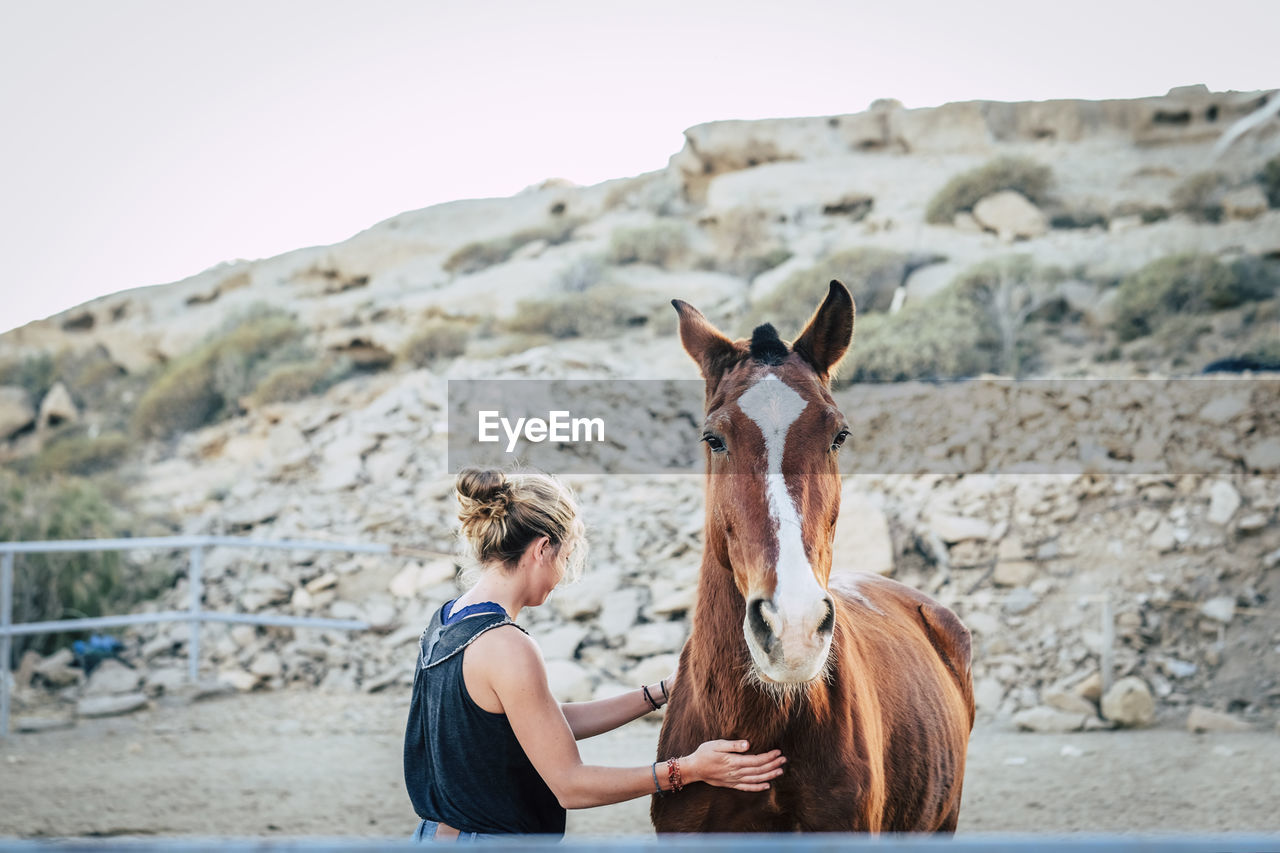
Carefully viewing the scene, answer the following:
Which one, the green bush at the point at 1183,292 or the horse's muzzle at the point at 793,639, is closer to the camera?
the horse's muzzle at the point at 793,639

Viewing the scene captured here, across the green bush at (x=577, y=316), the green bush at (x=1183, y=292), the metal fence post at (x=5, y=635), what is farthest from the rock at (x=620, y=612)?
the green bush at (x=1183, y=292)

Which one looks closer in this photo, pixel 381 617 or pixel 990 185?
pixel 381 617

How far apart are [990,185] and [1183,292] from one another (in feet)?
21.9

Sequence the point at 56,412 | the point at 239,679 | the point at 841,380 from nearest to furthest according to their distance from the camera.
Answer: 1. the point at 239,679
2. the point at 841,380
3. the point at 56,412

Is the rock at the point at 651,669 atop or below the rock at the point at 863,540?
below

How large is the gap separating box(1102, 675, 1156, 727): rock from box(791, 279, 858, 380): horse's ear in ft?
21.7

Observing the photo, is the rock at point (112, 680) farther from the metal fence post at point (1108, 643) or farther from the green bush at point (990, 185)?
the green bush at point (990, 185)

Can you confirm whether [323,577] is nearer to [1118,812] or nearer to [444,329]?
[1118,812]

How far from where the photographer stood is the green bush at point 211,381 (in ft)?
64.8

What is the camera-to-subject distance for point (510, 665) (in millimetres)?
2188

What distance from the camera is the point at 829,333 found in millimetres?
2697

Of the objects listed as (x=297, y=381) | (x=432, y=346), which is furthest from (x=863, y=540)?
(x=297, y=381)

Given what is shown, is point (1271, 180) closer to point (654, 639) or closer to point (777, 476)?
point (654, 639)

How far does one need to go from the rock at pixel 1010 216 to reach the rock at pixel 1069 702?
15.3 meters
